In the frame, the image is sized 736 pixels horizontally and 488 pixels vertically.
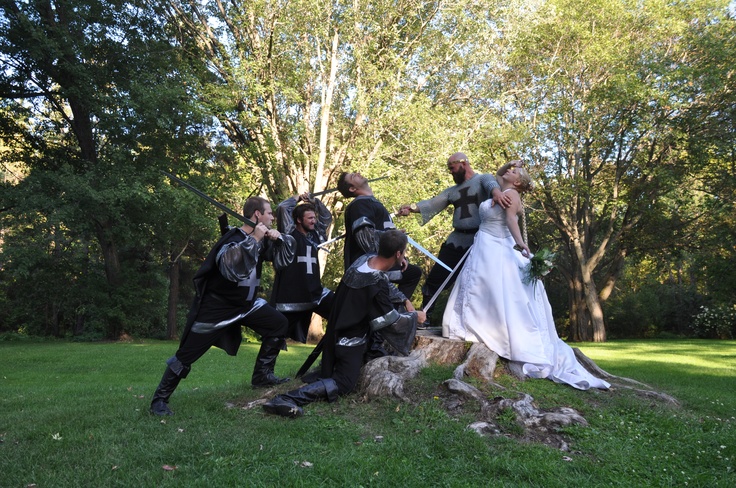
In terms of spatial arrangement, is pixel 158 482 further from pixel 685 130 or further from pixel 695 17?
pixel 695 17

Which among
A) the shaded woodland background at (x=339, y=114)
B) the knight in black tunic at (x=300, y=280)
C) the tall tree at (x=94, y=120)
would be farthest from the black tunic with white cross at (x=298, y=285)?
the tall tree at (x=94, y=120)

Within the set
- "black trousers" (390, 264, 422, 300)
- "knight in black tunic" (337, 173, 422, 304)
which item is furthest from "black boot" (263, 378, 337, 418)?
"black trousers" (390, 264, 422, 300)

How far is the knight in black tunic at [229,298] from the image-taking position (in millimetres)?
5434

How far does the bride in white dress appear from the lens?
5.93 metres

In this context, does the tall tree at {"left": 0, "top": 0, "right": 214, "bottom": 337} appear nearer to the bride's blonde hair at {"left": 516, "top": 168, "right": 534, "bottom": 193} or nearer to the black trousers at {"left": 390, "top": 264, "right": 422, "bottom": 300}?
the black trousers at {"left": 390, "top": 264, "right": 422, "bottom": 300}

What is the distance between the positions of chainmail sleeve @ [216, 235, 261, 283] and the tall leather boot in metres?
1.04

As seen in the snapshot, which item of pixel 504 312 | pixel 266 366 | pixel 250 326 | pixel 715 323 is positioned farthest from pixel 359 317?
pixel 715 323

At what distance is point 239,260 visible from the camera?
5.39 metres

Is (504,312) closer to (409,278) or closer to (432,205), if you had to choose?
(409,278)

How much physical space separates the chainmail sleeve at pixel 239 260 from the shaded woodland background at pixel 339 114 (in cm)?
1251

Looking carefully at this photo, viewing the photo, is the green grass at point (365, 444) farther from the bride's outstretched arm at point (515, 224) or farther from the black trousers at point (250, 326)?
the bride's outstretched arm at point (515, 224)

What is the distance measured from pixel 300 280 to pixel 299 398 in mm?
1783

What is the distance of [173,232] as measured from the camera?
20.5m

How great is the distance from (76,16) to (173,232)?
785 cm
